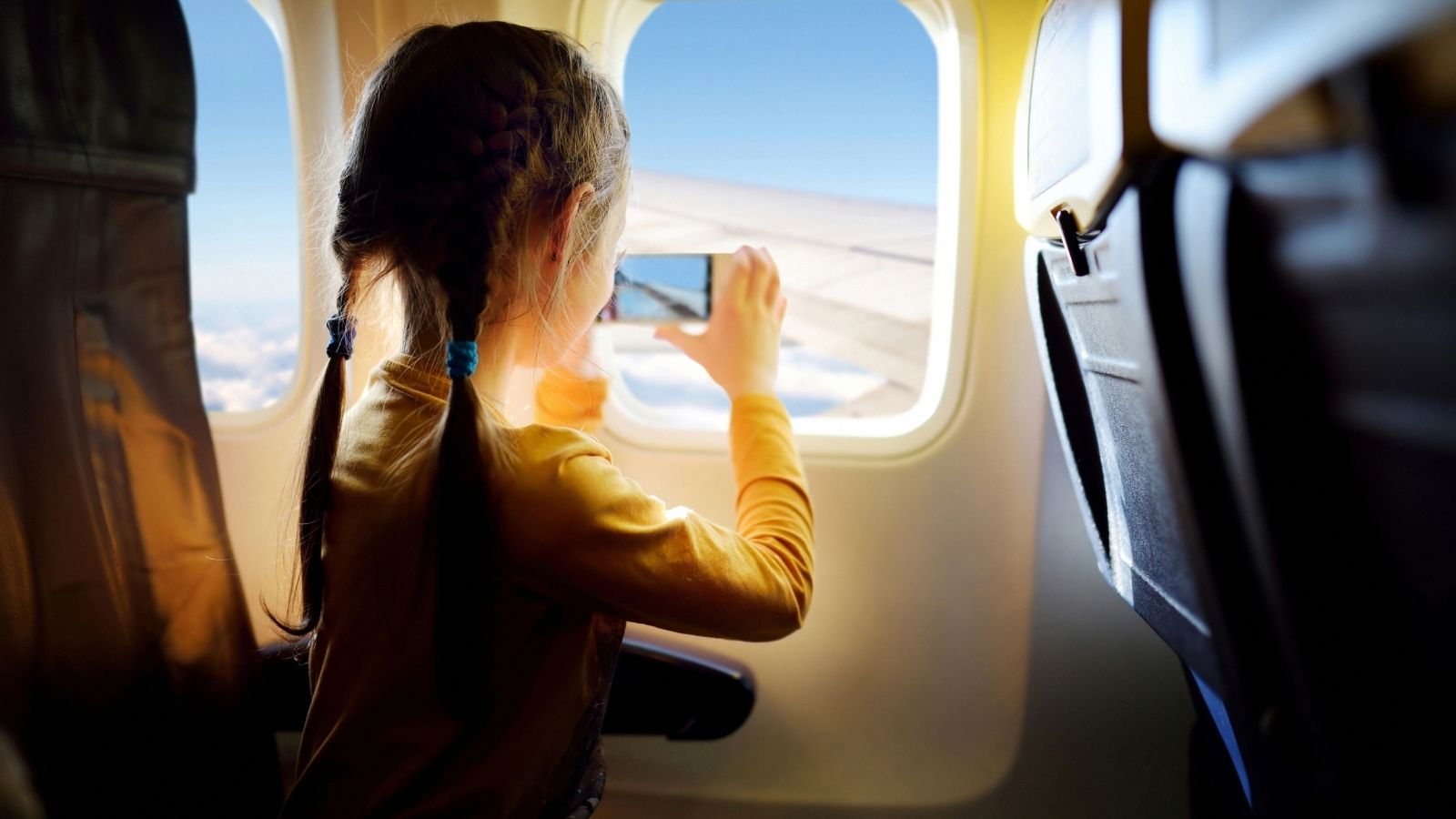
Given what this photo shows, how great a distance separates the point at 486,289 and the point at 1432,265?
65 centimetres

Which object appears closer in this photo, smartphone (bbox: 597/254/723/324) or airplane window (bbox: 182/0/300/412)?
smartphone (bbox: 597/254/723/324)

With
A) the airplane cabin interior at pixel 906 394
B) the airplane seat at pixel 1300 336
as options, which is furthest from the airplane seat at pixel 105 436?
the airplane seat at pixel 1300 336

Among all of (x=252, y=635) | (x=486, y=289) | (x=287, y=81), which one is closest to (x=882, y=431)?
(x=486, y=289)

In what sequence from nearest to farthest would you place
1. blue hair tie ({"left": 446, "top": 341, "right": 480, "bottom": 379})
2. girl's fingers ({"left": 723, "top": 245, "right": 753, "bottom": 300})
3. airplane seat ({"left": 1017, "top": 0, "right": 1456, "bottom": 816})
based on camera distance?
airplane seat ({"left": 1017, "top": 0, "right": 1456, "bottom": 816}) < blue hair tie ({"left": 446, "top": 341, "right": 480, "bottom": 379}) < girl's fingers ({"left": 723, "top": 245, "right": 753, "bottom": 300})

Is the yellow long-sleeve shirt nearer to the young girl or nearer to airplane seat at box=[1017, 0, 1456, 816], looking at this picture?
the young girl

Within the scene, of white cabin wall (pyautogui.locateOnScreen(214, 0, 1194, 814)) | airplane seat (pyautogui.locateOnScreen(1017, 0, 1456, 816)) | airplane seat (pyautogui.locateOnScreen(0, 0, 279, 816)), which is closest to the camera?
airplane seat (pyautogui.locateOnScreen(1017, 0, 1456, 816))

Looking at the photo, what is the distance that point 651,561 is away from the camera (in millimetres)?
756

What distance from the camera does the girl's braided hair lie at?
73cm

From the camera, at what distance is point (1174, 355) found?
46 centimetres

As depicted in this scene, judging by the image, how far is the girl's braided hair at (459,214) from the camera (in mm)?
735

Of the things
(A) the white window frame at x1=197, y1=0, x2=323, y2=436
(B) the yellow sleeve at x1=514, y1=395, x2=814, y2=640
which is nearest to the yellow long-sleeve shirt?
(B) the yellow sleeve at x1=514, y1=395, x2=814, y2=640

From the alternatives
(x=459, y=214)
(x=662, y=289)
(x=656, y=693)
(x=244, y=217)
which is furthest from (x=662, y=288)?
(x=244, y=217)

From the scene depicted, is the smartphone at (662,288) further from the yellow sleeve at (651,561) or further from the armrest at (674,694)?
the armrest at (674,694)

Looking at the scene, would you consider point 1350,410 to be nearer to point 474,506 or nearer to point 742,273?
point 474,506
